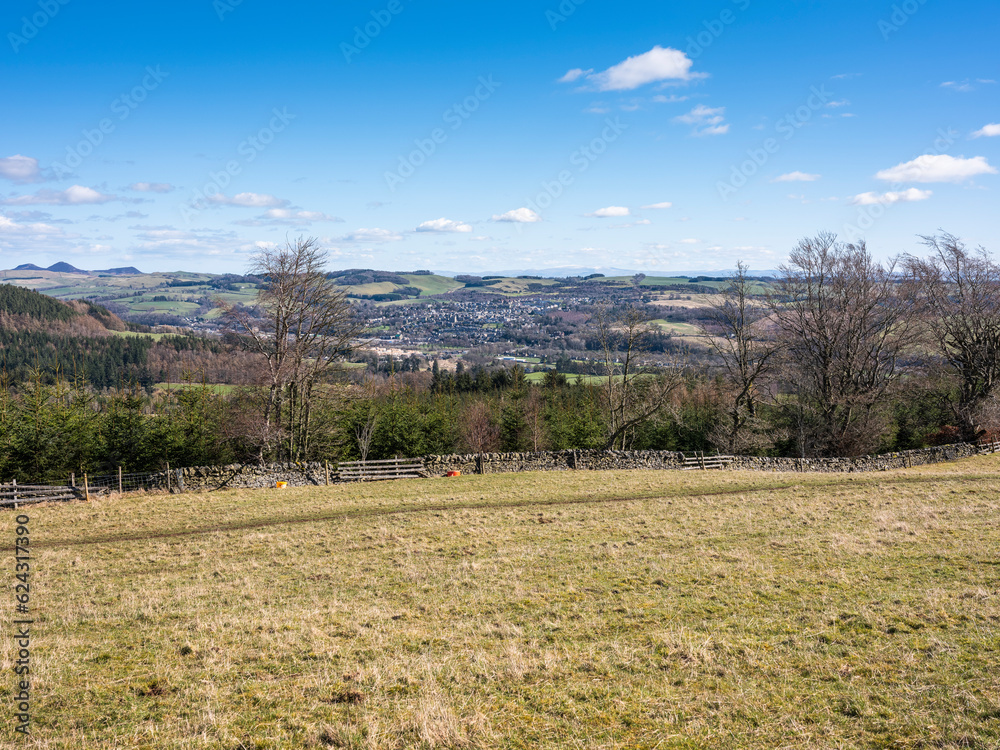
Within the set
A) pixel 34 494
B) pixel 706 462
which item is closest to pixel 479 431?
pixel 706 462

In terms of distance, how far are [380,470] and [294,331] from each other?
9.85 m

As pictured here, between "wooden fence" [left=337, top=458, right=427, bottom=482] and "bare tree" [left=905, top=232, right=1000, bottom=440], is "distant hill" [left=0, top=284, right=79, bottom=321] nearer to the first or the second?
"wooden fence" [left=337, top=458, right=427, bottom=482]

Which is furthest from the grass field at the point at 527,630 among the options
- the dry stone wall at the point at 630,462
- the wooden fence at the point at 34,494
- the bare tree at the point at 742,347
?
the bare tree at the point at 742,347

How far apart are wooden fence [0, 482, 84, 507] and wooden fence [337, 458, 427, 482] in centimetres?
1098

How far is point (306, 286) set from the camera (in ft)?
108

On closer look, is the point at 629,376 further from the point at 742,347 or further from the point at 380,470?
the point at 380,470

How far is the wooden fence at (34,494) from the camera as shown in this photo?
76.2 ft

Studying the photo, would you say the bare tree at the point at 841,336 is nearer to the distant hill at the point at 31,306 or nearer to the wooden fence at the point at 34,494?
the wooden fence at the point at 34,494

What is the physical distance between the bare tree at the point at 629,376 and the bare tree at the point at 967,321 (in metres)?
17.7

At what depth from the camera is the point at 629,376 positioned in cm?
4162

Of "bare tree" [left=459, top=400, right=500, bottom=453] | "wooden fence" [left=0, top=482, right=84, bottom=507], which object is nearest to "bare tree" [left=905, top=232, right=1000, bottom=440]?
"bare tree" [left=459, top=400, right=500, bottom=453]

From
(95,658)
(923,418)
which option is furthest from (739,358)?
(95,658)

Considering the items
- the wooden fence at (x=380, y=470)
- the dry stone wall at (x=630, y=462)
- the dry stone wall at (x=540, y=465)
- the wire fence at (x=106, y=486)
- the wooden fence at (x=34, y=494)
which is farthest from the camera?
the dry stone wall at (x=630, y=462)

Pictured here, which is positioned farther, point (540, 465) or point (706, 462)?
point (706, 462)
